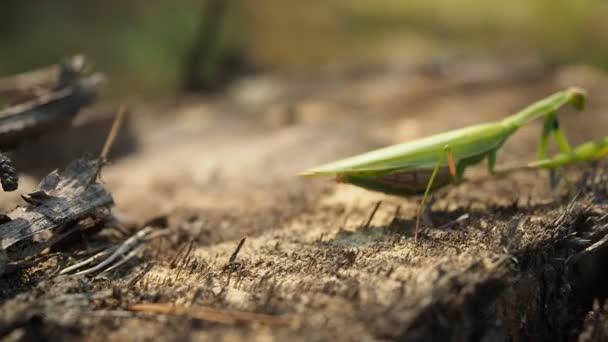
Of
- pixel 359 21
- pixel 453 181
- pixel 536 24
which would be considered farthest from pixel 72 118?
pixel 536 24

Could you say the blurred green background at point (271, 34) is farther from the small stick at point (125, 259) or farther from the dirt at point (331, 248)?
the small stick at point (125, 259)

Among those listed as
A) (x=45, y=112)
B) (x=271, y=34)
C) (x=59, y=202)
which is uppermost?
(x=271, y=34)

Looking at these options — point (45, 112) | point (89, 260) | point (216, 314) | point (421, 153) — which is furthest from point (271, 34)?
point (216, 314)

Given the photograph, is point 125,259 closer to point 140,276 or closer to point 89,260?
point 89,260

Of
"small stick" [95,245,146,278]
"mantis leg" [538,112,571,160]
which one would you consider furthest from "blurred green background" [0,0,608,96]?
"small stick" [95,245,146,278]

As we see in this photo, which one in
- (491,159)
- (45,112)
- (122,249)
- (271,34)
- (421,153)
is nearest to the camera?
(122,249)

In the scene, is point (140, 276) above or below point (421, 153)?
below

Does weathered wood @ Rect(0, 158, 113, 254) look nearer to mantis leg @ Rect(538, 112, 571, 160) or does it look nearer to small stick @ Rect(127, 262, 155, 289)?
small stick @ Rect(127, 262, 155, 289)
